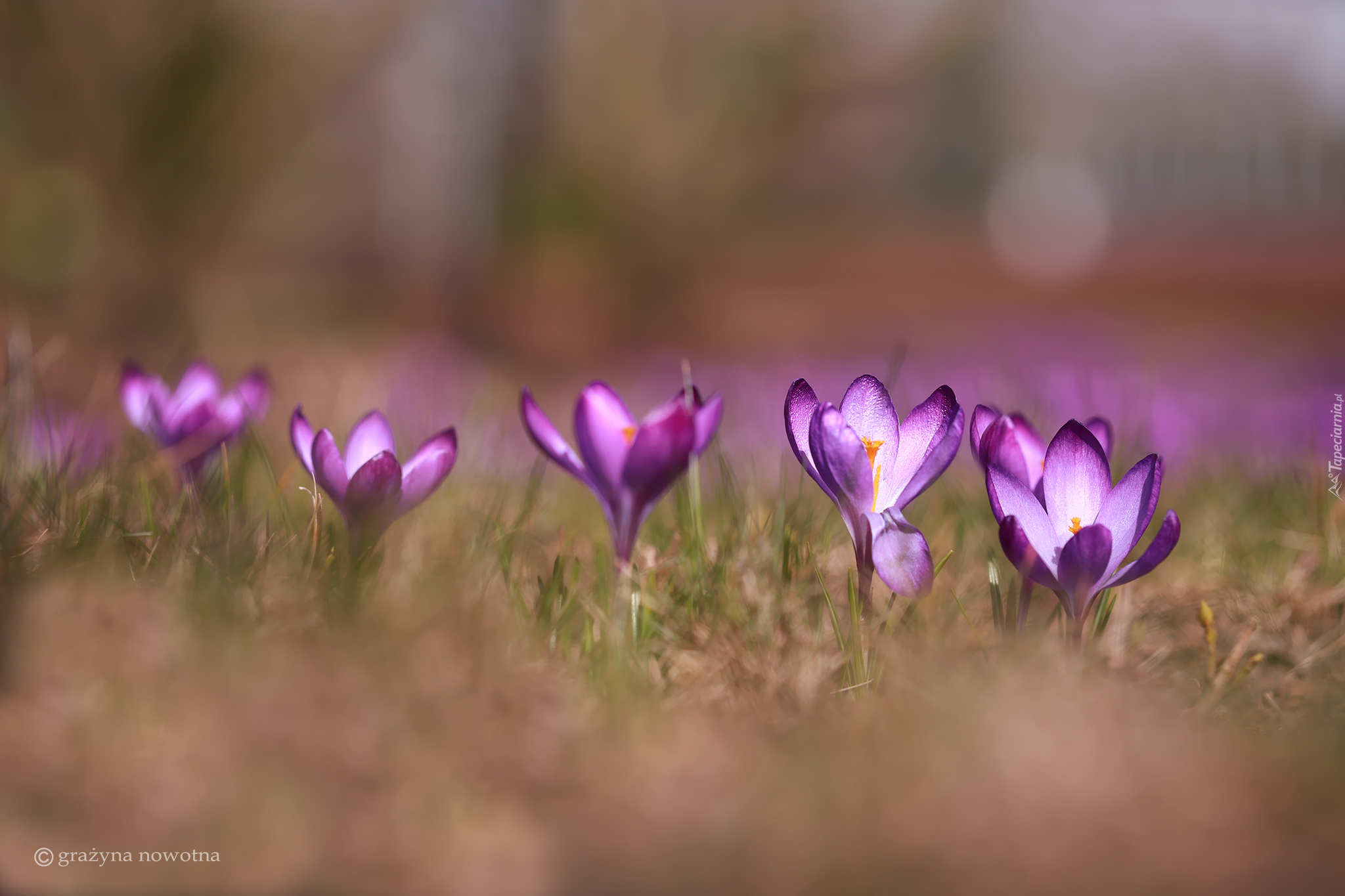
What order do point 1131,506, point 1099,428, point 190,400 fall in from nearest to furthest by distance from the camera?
point 1131,506 → point 1099,428 → point 190,400

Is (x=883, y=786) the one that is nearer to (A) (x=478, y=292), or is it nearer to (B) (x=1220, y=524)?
(B) (x=1220, y=524)

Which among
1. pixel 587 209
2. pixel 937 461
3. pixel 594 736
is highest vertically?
pixel 587 209

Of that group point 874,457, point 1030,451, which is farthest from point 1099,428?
point 874,457

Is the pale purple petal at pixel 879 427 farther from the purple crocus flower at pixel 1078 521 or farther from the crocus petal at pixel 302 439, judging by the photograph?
the crocus petal at pixel 302 439

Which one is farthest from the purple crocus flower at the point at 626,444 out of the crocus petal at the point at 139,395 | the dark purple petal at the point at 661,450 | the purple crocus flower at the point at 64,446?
the purple crocus flower at the point at 64,446

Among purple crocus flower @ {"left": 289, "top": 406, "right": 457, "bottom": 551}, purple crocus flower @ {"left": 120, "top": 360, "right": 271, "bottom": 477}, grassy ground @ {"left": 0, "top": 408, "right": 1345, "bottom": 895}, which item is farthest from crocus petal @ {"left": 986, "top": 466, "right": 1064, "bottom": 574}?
purple crocus flower @ {"left": 120, "top": 360, "right": 271, "bottom": 477}

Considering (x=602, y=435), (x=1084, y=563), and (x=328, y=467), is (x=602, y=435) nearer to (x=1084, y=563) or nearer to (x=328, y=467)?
(x=328, y=467)
